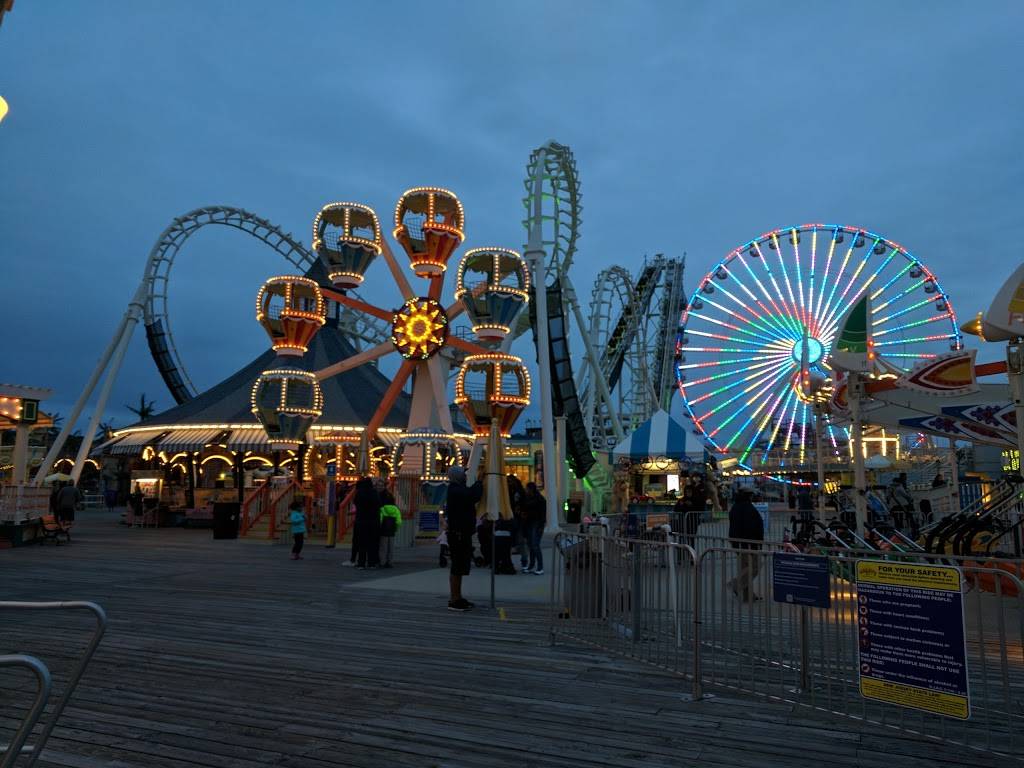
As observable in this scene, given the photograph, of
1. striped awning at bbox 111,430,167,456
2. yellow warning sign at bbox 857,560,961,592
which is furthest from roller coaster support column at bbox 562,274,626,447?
yellow warning sign at bbox 857,560,961,592

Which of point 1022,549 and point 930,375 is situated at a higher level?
point 930,375

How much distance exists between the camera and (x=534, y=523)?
1280cm

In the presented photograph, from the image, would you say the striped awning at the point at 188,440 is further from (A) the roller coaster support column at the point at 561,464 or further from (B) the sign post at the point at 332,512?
(A) the roller coaster support column at the point at 561,464

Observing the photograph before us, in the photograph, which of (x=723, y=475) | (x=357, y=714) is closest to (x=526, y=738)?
(x=357, y=714)

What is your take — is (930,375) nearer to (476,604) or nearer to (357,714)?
(476,604)

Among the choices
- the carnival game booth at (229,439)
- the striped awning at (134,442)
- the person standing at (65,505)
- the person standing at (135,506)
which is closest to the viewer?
the person standing at (65,505)

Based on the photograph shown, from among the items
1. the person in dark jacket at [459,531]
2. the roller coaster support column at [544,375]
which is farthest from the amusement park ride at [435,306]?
the person in dark jacket at [459,531]

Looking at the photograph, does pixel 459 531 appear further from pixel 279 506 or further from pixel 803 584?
pixel 279 506

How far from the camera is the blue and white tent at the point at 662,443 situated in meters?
17.3

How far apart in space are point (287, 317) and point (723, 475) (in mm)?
27073

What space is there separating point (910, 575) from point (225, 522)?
18208mm

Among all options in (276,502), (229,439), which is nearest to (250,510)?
(276,502)

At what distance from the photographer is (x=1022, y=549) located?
1156 centimetres

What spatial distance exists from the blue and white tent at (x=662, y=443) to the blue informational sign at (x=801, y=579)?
12.3 metres
